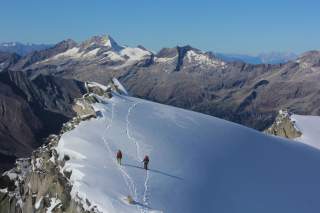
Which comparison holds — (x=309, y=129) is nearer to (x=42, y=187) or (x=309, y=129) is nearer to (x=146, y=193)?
(x=42, y=187)

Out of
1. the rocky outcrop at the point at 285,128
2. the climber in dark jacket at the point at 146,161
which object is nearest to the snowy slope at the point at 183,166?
the climber in dark jacket at the point at 146,161

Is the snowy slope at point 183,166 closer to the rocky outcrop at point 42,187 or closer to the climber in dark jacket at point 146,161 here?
the climber in dark jacket at point 146,161

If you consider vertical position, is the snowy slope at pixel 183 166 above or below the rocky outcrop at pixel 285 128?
above

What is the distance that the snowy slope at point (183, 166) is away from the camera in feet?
162

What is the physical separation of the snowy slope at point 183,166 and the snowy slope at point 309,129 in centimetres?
3253

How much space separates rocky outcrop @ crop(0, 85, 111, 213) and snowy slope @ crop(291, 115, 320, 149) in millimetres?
57645

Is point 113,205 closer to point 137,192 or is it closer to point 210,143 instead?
point 137,192

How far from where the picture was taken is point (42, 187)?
56.8m

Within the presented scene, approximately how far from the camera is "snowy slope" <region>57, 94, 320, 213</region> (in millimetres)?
49375

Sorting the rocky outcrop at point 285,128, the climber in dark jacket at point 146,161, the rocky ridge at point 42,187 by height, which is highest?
the climber in dark jacket at point 146,161

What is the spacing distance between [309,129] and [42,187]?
82254 millimetres

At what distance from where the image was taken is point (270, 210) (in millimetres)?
54406

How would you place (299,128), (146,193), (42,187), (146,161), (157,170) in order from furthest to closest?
(299,128) < (42,187) < (157,170) < (146,161) < (146,193)

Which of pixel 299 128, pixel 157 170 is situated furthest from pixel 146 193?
pixel 299 128
